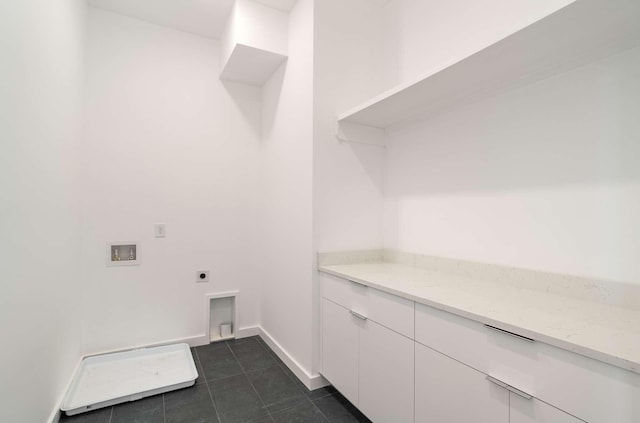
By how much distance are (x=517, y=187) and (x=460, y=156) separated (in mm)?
390

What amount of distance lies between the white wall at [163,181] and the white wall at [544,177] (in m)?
1.75

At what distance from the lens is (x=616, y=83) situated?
1.15 meters

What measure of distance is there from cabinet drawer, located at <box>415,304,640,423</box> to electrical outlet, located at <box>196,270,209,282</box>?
2.17 meters

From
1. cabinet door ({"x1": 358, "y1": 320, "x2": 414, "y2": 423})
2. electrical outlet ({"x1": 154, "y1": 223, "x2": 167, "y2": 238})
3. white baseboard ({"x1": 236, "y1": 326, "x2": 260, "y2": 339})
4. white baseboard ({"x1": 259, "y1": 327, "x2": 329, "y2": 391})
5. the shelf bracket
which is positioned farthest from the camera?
white baseboard ({"x1": 236, "y1": 326, "x2": 260, "y2": 339})

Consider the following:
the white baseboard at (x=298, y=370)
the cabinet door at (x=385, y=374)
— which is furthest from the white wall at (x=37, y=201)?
the cabinet door at (x=385, y=374)

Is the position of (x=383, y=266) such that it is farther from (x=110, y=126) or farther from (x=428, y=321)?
(x=110, y=126)

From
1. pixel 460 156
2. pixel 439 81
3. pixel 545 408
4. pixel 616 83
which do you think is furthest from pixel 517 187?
pixel 545 408

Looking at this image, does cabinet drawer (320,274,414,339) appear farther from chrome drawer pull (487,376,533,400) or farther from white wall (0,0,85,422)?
white wall (0,0,85,422)

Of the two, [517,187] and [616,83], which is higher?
[616,83]

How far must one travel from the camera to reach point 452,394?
1113 millimetres

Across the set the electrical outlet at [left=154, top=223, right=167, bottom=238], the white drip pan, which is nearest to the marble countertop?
the white drip pan

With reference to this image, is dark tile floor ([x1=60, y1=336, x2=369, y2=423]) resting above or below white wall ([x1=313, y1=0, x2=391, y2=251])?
below

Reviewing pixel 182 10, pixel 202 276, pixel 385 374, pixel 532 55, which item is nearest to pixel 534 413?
pixel 385 374

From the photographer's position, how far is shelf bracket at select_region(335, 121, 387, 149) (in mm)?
2074
